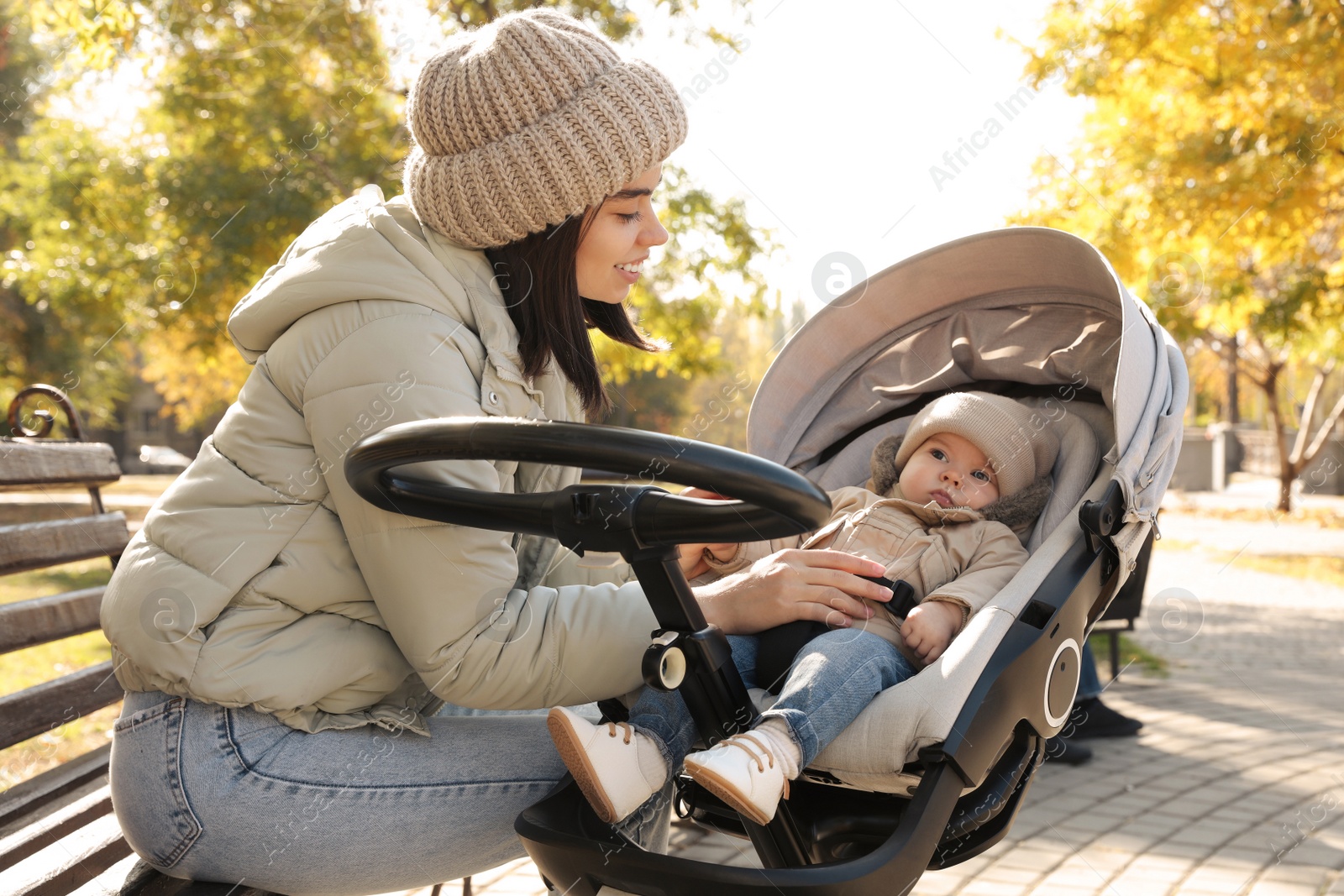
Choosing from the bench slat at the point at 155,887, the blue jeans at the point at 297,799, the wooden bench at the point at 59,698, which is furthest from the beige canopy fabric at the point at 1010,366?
the wooden bench at the point at 59,698

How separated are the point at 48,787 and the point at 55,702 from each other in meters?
0.21

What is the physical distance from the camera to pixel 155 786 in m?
1.63

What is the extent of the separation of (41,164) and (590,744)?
35.5ft

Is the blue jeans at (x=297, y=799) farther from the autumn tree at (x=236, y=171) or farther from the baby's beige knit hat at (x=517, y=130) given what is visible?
the autumn tree at (x=236, y=171)

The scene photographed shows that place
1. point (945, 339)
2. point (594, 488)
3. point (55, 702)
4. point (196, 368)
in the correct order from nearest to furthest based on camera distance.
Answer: point (594, 488)
point (55, 702)
point (945, 339)
point (196, 368)

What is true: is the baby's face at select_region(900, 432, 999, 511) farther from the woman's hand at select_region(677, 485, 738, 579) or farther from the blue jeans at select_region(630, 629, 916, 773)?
the blue jeans at select_region(630, 629, 916, 773)

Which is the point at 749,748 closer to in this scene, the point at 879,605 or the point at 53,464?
the point at 879,605

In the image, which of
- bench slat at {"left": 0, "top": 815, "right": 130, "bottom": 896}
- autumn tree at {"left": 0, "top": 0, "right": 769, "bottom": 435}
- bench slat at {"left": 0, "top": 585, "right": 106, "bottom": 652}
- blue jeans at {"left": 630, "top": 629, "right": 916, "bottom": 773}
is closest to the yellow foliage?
autumn tree at {"left": 0, "top": 0, "right": 769, "bottom": 435}

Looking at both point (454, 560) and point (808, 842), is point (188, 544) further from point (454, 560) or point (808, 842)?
point (808, 842)

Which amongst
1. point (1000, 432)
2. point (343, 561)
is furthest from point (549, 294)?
point (1000, 432)

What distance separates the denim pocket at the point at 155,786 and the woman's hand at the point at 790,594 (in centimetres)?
91

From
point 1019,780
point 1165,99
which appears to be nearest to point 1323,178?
point 1165,99

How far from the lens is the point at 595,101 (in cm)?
188

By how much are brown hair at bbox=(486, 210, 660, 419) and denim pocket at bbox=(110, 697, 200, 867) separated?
82 centimetres
